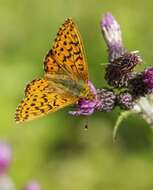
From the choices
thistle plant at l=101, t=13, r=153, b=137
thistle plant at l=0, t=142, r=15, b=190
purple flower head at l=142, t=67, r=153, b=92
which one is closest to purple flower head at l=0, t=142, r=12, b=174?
thistle plant at l=0, t=142, r=15, b=190

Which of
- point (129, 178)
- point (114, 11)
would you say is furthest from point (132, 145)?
point (114, 11)

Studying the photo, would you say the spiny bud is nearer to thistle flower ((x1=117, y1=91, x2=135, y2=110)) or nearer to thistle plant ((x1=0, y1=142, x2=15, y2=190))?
thistle flower ((x1=117, y1=91, x2=135, y2=110))

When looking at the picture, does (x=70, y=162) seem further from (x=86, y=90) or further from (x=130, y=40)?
(x=86, y=90)

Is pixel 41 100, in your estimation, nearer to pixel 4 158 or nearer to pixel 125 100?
pixel 125 100

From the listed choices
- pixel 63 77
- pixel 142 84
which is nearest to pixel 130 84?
pixel 142 84

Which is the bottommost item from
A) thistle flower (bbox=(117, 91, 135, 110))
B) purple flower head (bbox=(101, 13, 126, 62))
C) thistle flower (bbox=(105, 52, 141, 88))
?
thistle flower (bbox=(117, 91, 135, 110))
